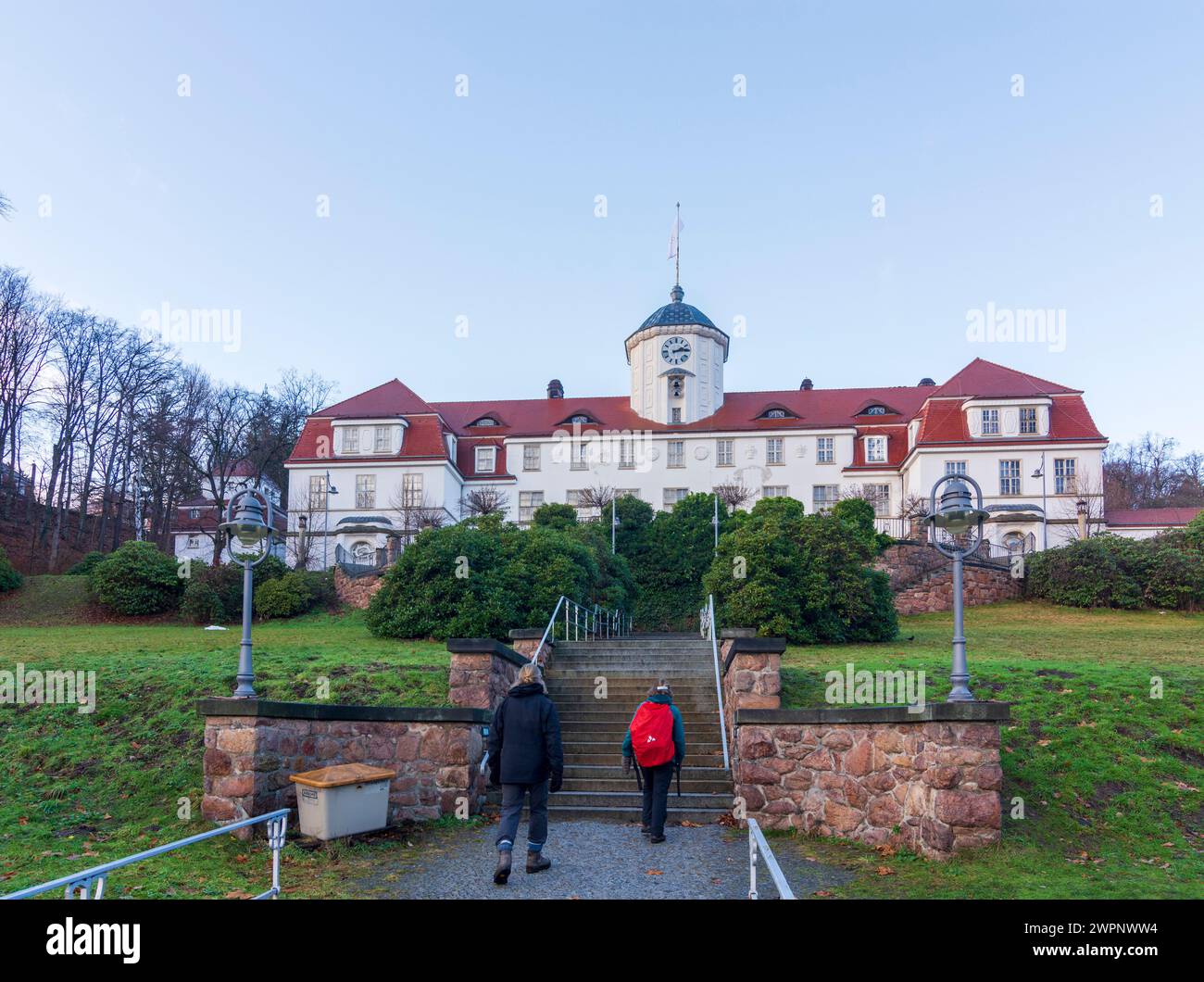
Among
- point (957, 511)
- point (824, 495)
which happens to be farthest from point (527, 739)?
point (824, 495)

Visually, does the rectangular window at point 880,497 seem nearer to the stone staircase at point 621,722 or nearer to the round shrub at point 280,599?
the round shrub at point 280,599

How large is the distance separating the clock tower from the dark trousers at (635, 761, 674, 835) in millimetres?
42368

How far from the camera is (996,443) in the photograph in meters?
43.8

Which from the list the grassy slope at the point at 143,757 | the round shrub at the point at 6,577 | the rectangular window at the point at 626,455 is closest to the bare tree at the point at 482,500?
the rectangular window at the point at 626,455

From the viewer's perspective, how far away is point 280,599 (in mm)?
27500

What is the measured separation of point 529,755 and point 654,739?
69.5 inches

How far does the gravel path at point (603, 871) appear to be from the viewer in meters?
6.91

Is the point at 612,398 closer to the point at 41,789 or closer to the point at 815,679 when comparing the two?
the point at 815,679

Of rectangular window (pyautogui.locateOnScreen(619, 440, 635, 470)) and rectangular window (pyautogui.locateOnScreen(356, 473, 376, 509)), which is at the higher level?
rectangular window (pyautogui.locateOnScreen(619, 440, 635, 470))

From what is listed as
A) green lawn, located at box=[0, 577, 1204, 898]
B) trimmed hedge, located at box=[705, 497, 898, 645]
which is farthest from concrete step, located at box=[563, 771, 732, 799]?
trimmed hedge, located at box=[705, 497, 898, 645]

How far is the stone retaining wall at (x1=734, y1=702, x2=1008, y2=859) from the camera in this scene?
25.3 ft

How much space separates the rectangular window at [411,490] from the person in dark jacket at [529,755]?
39269 millimetres

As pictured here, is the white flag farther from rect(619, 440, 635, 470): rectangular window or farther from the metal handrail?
the metal handrail
